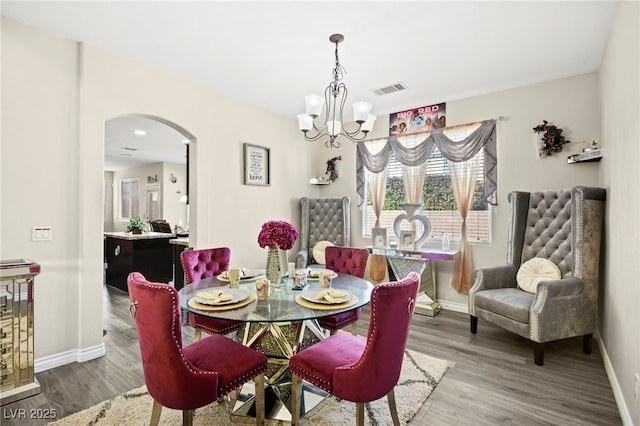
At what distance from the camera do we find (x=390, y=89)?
12.4 ft

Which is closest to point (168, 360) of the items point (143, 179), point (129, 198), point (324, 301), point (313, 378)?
point (313, 378)

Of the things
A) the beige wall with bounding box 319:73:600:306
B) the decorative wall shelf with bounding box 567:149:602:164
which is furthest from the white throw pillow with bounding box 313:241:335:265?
the decorative wall shelf with bounding box 567:149:602:164

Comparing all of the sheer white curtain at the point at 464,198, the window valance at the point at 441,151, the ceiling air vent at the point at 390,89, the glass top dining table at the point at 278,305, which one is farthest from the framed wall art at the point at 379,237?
the glass top dining table at the point at 278,305

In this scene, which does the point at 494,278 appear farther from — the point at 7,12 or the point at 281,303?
the point at 7,12

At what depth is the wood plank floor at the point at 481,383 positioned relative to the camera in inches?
80.0

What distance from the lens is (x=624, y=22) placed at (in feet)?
6.92

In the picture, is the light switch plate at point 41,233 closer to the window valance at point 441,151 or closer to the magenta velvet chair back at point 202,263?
the magenta velvet chair back at point 202,263

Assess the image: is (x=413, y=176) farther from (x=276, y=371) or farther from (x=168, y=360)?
(x=168, y=360)

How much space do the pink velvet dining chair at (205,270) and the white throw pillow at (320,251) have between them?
1.74 m

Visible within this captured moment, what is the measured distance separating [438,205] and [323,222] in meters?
1.66

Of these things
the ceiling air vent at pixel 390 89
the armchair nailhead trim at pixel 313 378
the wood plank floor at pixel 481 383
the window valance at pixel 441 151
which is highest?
the ceiling air vent at pixel 390 89

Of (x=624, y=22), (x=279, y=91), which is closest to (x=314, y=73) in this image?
(x=279, y=91)

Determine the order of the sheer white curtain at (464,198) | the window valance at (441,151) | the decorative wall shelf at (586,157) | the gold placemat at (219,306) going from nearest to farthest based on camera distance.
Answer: the gold placemat at (219,306)
the decorative wall shelf at (586,157)
the window valance at (441,151)
the sheer white curtain at (464,198)

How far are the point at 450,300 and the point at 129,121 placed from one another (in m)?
5.41
